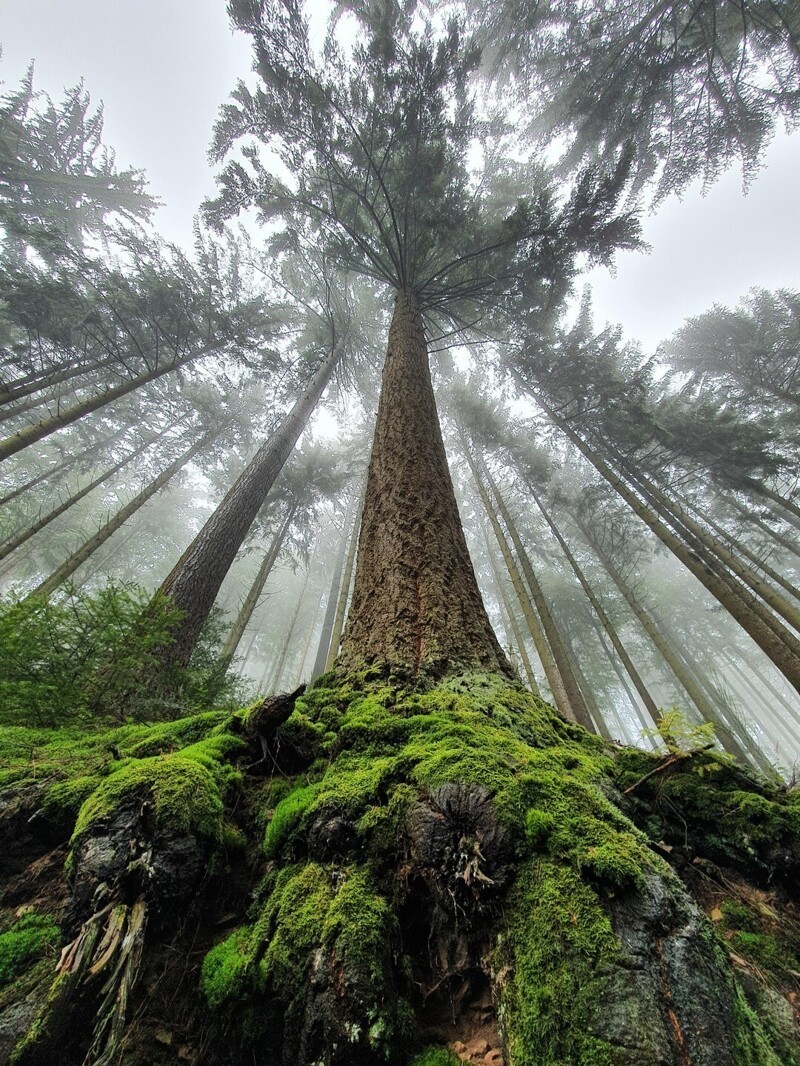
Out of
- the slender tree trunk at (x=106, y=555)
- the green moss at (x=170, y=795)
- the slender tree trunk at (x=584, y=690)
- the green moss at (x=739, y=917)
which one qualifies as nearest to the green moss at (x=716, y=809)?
the green moss at (x=739, y=917)

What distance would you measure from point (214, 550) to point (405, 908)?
5.55m

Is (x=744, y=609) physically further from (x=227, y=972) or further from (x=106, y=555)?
(x=106, y=555)

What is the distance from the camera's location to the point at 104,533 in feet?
35.4

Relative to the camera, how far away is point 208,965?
109 centimetres

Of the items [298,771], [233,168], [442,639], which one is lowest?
[298,771]

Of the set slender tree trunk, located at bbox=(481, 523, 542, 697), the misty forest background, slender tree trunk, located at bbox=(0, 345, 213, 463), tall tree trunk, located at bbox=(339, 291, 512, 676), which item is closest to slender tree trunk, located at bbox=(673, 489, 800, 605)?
the misty forest background

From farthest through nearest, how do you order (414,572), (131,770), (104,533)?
(104,533) < (414,572) < (131,770)

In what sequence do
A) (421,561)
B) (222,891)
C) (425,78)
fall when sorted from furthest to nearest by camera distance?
(425,78)
(421,561)
(222,891)

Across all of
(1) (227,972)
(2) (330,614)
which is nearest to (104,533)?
(2) (330,614)

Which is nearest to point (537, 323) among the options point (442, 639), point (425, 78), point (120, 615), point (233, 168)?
point (425, 78)

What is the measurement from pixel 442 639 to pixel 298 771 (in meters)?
1.00

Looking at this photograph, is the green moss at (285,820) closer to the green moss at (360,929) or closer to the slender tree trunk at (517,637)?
the green moss at (360,929)

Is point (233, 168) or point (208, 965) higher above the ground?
point (233, 168)

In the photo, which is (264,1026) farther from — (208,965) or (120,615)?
(120,615)
